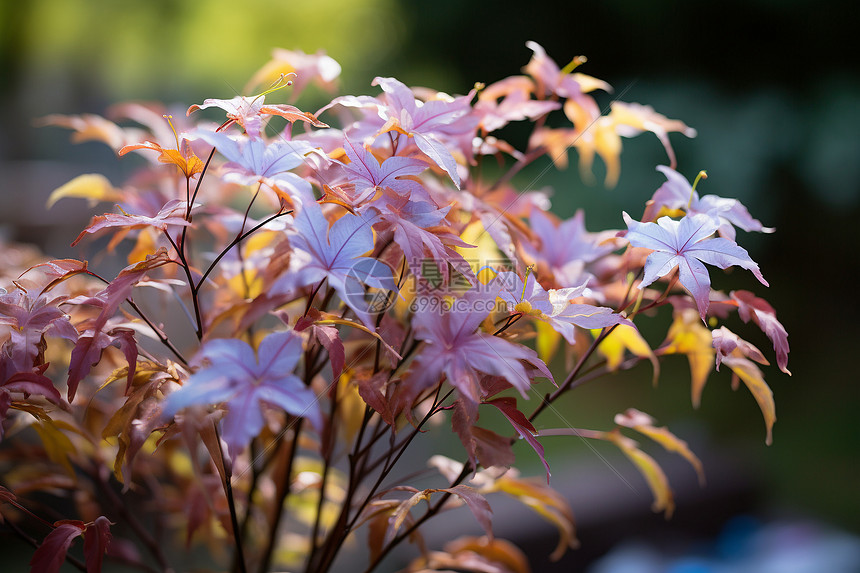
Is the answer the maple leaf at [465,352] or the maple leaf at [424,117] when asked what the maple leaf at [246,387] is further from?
the maple leaf at [424,117]

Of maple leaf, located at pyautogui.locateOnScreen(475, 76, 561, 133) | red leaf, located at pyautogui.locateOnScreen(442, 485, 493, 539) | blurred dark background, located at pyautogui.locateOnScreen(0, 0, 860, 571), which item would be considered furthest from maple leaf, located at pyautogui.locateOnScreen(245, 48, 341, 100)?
blurred dark background, located at pyautogui.locateOnScreen(0, 0, 860, 571)

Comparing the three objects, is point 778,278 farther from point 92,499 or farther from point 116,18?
point 116,18

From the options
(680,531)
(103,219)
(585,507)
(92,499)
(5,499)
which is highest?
(103,219)

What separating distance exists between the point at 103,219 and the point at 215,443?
0.16 m

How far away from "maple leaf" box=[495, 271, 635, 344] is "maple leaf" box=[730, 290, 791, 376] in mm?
106

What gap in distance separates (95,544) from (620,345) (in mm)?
454

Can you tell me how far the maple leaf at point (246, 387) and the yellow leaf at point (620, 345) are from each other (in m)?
0.31

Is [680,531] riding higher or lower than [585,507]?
lower

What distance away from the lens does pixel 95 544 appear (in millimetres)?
400

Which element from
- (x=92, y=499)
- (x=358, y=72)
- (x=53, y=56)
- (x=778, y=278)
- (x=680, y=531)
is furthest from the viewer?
(x=53, y=56)

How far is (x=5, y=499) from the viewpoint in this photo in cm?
39

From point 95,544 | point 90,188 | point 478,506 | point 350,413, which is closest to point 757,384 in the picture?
point 478,506

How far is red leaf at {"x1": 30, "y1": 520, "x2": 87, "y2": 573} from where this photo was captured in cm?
39

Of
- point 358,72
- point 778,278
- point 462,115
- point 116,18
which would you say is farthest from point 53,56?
point 462,115
